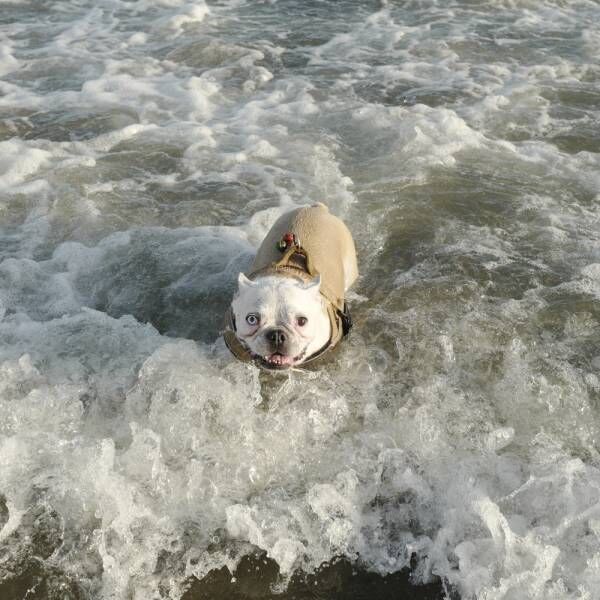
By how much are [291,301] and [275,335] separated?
256mm

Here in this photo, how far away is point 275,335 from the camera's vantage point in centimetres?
416

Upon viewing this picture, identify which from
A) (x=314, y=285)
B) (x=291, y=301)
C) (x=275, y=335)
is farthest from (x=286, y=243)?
(x=275, y=335)

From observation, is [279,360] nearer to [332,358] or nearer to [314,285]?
[314,285]

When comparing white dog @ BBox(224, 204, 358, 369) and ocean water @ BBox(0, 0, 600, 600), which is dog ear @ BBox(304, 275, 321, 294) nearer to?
white dog @ BBox(224, 204, 358, 369)

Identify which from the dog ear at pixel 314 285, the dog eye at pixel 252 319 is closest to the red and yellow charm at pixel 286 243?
the dog ear at pixel 314 285

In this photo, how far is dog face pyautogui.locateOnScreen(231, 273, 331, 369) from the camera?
4211 mm

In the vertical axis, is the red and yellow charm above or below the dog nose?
above

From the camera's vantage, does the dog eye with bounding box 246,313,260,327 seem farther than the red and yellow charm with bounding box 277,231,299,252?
No

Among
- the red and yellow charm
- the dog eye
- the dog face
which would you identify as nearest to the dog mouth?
the dog face

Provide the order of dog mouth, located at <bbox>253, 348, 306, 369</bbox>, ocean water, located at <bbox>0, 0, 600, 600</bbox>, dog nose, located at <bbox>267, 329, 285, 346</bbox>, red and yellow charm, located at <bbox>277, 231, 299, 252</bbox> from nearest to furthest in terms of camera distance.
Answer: ocean water, located at <bbox>0, 0, 600, 600</bbox> < dog nose, located at <bbox>267, 329, 285, 346</bbox> < dog mouth, located at <bbox>253, 348, 306, 369</bbox> < red and yellow charm, located at <bbox>277, 231, 299, 252</bbox>

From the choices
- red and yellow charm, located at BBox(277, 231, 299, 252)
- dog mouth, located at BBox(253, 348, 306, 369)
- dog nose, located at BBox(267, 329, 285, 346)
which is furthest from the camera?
red and yellow charm, located at BBox(277, 231, 299, 252)

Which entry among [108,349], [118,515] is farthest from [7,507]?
[108,349]

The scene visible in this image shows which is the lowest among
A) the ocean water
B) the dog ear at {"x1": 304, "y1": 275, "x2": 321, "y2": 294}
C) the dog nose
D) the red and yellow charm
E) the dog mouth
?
the ocean water

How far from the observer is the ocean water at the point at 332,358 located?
3746mm
